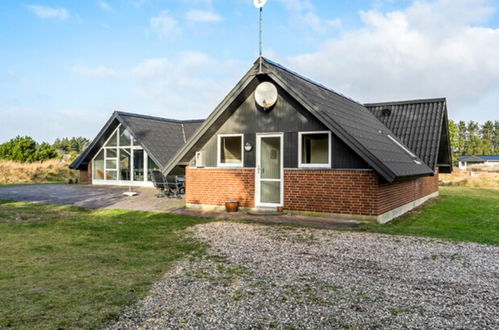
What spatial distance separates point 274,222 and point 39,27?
1430 centimetres

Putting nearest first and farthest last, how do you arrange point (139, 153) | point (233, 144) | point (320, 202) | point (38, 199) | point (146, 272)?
point (146, 272) → point (320, 202) → point (233, 144) → point (38, 199) → point (139, 153)

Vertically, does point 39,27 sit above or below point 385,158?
above

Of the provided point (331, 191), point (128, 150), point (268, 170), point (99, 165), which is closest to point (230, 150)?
point (268, 170)

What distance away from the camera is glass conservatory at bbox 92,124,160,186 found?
22266 mm

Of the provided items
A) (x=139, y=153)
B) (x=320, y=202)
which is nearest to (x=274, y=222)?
(x=320, y=202)

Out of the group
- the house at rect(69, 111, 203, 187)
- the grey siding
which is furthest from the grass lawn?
the house at rect(69, 111, 203, 187)

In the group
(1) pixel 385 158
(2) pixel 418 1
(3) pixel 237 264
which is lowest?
(3) pixel 237 264

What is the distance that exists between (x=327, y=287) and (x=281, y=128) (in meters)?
7.14

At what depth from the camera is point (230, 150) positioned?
41.9 feet

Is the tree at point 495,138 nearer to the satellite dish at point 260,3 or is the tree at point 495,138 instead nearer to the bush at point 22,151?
the bush at point 22,151

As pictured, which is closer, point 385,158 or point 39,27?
point 385,158

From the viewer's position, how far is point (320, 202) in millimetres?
11031

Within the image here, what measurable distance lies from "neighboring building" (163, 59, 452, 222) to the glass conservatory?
954cm

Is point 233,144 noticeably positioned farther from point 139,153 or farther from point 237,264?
point 139,153
